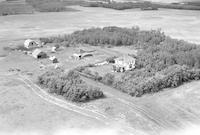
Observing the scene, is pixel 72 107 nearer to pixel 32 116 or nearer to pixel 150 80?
pixel 32 116

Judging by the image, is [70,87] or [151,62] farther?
[151,62]

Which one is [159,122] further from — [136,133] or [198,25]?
[198,25]

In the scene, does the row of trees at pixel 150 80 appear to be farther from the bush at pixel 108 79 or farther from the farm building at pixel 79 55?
the farm building at pixel 79 55

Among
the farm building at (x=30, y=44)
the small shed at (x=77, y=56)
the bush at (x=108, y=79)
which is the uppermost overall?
the farm building at (x=30, y=44)

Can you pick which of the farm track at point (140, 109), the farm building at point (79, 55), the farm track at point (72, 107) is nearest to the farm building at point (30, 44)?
the farm building at point (79, 55)

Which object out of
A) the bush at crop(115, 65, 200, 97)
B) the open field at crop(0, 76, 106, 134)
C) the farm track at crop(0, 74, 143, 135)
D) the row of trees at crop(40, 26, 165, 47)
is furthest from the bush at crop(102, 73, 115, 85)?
the row of trees at crop(40, 26, 165, 47)

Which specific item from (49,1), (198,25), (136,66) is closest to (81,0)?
(49,1)

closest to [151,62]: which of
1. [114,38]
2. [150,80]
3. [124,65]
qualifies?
[124,65]
